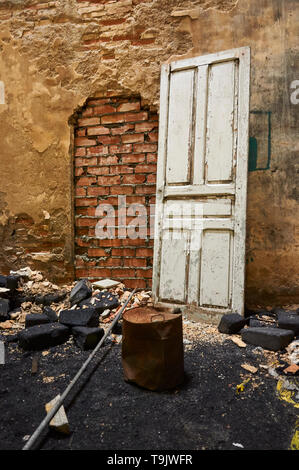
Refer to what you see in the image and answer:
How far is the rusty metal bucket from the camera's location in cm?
140

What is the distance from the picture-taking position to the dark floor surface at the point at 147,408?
1.10 meters

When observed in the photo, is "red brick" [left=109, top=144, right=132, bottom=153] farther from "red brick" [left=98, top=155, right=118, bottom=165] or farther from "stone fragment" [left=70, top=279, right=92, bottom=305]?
"stone fragment" [left=70, top=279, right=92, bottom=305]

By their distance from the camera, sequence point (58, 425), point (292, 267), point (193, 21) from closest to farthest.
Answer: point (58, 425) → point (292, 267) → point (193, 21)

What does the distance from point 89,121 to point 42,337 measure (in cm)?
199

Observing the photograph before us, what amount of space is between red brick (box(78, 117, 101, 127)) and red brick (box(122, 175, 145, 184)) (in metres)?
0.59

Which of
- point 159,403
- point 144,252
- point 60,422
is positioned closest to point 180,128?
point 144,252

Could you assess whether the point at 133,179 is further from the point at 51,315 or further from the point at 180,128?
the point at 51,315

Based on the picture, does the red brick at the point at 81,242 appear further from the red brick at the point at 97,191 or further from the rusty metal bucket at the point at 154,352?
the rusty metal bucket at the point at 154,352

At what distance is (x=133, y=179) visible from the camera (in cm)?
287

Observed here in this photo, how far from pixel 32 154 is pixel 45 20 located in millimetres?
1292

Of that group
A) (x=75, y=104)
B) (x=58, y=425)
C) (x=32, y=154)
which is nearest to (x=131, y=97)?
(x=75, y=104)

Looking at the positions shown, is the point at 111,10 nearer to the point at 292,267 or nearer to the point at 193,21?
the point at 193,21

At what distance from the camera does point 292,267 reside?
2.61m

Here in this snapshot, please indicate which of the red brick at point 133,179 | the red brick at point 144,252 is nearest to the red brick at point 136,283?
the red brick at point 144,252
